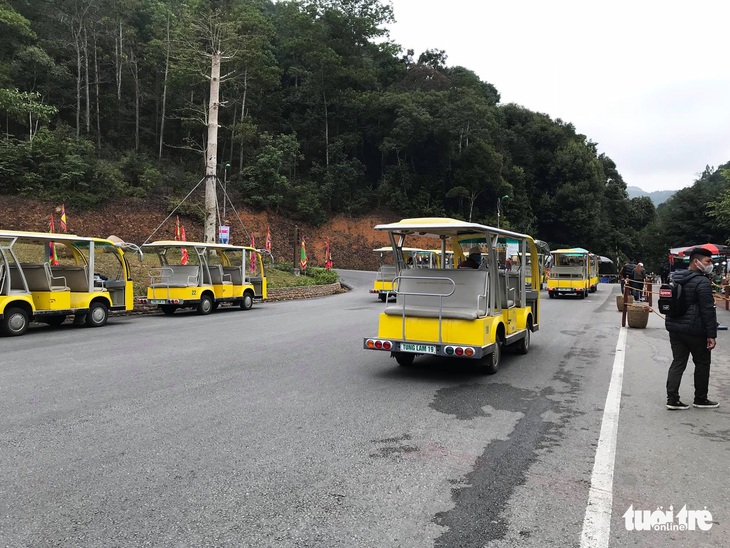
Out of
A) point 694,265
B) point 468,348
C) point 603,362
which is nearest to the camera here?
point 694,265

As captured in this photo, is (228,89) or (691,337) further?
(228,89)

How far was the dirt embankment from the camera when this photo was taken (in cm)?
3225

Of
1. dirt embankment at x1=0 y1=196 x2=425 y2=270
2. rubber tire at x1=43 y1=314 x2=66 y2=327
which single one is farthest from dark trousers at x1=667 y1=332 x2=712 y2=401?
dirt embankment at x1=0 y1=196 x2=425 y2=270

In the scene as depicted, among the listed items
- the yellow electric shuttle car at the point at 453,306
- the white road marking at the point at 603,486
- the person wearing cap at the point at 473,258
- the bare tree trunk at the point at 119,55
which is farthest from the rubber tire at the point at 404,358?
the bare tree trunk at the point at 119,55

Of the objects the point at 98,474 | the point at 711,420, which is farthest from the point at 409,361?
the point at 98,474

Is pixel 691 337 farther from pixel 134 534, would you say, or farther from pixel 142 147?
pixel 142 147

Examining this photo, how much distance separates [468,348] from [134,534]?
5081mm

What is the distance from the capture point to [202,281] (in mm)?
17656

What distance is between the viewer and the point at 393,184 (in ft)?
180

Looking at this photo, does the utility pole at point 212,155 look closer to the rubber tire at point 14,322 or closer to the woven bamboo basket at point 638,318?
the rubber tire at point 14,322

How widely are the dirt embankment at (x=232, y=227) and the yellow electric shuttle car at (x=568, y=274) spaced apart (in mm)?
16678

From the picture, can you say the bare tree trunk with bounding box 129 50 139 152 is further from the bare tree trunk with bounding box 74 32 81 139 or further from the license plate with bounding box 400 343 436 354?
the license plate with bounding box 400 343 436 354

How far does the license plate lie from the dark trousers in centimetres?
301

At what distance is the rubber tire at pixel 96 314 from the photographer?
13.9m
